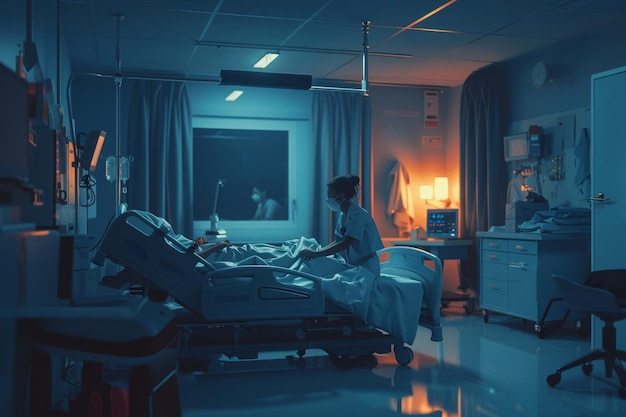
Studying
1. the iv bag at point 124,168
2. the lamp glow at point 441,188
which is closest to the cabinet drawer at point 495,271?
the lamp glow at point 441,188

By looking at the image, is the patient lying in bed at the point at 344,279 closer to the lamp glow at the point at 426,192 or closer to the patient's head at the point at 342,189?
the patient's head at the point at 342,189

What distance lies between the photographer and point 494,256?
5.73m

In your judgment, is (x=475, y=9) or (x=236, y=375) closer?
(x=236, y=375)

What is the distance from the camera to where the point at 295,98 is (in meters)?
6.97

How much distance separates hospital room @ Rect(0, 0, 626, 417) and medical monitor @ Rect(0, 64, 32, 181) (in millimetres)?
11

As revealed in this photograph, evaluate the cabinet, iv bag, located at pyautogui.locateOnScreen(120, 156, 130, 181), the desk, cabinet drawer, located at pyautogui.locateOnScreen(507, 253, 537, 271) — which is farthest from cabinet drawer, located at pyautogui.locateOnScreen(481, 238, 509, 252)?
iv bag, located at pyautogui.locateOnScreen(120, 156, 130, 181)

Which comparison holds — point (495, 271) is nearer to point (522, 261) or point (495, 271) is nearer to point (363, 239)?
point (522, 261)

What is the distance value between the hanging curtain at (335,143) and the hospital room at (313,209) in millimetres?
24

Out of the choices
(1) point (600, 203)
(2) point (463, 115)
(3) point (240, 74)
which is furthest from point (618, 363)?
(2) point (463, 115)

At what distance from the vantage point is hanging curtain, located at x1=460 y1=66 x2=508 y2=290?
21.0 feet

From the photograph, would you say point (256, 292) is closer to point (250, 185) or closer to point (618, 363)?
point (618, 363)

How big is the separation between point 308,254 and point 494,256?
225cm

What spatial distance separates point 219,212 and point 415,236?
6.80 feet

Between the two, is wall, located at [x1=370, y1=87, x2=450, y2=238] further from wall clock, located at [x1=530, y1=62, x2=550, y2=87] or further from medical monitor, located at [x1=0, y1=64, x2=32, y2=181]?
medical monitor, located at [x1=0, y1=64, x2=32, y2=181]
